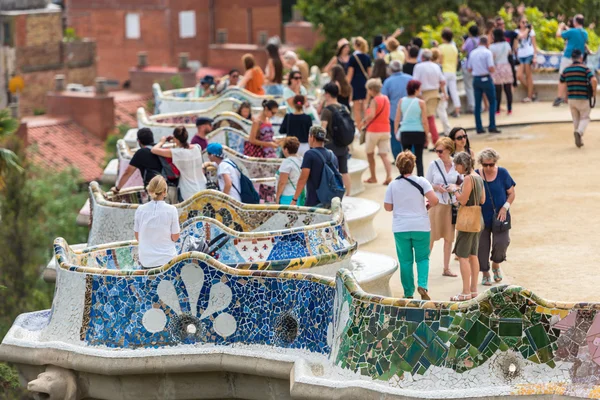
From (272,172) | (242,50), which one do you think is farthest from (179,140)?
(242,50)

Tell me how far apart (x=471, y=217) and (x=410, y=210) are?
1.86 feet

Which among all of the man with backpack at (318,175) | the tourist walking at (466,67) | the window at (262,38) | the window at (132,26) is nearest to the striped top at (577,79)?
the tourist walking at (466,67)

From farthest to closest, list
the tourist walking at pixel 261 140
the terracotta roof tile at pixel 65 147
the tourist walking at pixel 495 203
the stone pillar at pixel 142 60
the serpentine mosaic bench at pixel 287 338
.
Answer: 1. the stone pillar at pixel 142 60
2. the terracotta roof tile at pixel 65 147
3. the tourist walking at pixel 261 140
4. the tourist walking at pixel 495 203
5. the serpentine mosaic bench at pixel 287 338

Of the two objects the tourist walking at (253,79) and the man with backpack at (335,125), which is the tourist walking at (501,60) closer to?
the tourist walking at (253,79)

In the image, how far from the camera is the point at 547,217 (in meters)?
15.9

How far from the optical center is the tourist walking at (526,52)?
23984mm

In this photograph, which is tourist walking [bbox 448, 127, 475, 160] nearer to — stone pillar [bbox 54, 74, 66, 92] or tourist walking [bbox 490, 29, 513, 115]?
tourist walking [bbox 490, 29, 513, 115]

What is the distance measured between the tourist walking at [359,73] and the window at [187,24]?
57.7 m

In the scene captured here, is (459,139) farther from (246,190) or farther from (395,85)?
(395,85)

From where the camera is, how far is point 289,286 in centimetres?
1049

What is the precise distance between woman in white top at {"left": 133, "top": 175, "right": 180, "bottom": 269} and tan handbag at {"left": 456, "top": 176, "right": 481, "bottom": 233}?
2485mm

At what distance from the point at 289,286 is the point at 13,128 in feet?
66.0

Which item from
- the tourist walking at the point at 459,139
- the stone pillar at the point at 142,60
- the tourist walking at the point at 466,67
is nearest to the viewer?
the tourist walking at the point at 459,139

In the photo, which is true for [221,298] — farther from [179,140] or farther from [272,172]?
[272,172]
